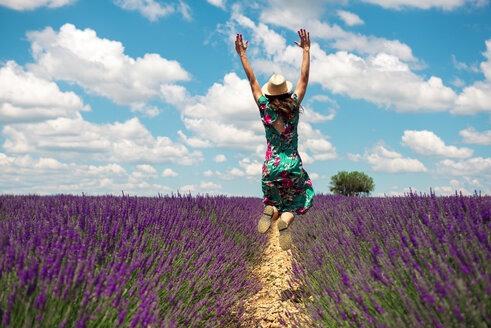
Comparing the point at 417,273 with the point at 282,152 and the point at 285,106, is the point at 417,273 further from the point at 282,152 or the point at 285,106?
the point at 285,106

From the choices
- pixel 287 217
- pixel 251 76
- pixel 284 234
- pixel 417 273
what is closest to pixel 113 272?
pixel 417 273

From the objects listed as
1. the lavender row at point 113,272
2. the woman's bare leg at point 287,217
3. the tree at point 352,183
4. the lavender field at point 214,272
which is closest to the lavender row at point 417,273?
the lavender field at point 214,272

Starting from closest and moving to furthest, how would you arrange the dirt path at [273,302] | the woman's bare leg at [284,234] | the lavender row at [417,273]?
1. the lavender row at [417,273]
2. the dirt path at [273,302]
3. the woman's bare leg at [284,234]

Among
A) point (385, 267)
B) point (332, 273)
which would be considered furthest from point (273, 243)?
point (385, 267)

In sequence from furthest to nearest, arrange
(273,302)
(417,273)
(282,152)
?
(282,152), (273,302), (417,273)

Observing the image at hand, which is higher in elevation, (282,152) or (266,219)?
(282,152)

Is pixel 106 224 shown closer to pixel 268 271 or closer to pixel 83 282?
pixel 83 282

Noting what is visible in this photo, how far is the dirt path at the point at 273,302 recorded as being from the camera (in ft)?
9.64

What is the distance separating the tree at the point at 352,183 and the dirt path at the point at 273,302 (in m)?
9.68

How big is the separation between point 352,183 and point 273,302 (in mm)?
11193

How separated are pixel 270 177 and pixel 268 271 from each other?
1583mm

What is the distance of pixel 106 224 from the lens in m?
2.78

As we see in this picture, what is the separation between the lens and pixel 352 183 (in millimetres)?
13938

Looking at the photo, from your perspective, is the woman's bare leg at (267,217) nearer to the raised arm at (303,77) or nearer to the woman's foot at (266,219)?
the woman's foot at (266,219)
